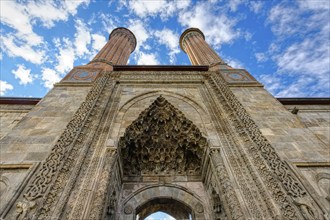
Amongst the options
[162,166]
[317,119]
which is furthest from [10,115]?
[317,119]

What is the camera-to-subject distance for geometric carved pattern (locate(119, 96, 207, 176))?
16.6ft

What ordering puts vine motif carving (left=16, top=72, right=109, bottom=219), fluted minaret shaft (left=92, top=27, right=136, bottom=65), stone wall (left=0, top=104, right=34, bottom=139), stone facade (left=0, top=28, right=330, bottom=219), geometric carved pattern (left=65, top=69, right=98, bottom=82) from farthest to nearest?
fluted minaret shaft (left=92, top=27, right=136, bottom=65) → geometric carved pattern (left=65, top=69, right=98, bottom=82) → stone wall (left=0, top=104, right=34, bottom=139) → stone facade (left=0, top=28, right=330, bottom=219) → vine motif carving (left=16, top=72, right=109, bottom=219)

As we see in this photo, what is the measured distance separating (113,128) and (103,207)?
75.8 inches

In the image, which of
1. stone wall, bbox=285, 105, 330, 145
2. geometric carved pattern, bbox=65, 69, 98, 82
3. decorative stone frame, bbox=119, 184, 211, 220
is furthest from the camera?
geometric carved pattern, bbox=65, 69, 98, 82

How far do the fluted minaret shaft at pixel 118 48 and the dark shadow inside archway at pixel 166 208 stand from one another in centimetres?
654

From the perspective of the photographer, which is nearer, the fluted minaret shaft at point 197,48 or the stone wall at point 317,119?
the stone wall at point 317,119

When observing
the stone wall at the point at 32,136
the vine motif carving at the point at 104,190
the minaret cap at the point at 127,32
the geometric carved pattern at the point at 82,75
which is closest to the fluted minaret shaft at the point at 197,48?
the minaret cap at the point at 127,32

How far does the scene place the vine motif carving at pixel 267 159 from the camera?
3.16 meters

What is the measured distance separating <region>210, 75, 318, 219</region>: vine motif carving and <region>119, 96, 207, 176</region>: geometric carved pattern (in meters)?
1.09

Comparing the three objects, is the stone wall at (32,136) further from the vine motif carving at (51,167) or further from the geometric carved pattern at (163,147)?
the geometric carved pattern at (163,147)

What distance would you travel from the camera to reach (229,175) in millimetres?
3734

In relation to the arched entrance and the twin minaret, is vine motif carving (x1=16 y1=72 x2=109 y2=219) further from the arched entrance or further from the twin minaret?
the twin minaret

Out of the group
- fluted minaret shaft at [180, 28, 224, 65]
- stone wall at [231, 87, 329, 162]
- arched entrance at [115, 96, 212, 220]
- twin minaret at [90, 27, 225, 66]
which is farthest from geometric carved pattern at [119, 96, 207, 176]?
fluted minaret shaft at [180, 28, 224, 65]

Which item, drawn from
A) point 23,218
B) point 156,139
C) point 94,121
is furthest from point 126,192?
point 23,218
